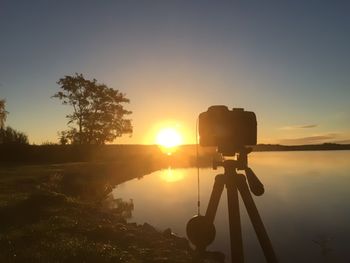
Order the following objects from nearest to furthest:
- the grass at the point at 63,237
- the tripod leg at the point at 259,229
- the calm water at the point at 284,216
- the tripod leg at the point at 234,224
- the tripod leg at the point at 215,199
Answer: the tripod leg at the point at 259,229
the tripod leg at the point at 234,224
the tripod leg at the point at 215,199
the grass at the point at 63,237
the calm water at the point at 284,216

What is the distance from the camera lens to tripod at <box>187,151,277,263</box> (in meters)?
7.09

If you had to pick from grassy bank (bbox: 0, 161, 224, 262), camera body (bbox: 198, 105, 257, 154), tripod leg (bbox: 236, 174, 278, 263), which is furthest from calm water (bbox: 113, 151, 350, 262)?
camera body (bbox: 198, 105, 257, 154)

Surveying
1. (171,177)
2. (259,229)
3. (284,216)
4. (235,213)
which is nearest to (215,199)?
(235,213)

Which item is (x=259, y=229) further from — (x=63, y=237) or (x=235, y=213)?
(x=63, y=237)

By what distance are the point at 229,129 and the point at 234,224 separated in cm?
178

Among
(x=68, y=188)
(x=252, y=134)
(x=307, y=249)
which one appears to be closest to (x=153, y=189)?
(x=68, y=188)

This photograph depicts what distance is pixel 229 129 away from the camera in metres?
7.28

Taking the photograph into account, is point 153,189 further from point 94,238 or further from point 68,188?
point 94,238

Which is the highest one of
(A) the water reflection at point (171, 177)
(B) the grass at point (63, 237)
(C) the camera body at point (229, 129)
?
(C) the camera body at point (229, 129)

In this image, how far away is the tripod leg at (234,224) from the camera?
721 centimetres

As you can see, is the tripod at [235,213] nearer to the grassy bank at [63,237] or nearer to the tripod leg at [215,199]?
the tripod leg at [215,199]

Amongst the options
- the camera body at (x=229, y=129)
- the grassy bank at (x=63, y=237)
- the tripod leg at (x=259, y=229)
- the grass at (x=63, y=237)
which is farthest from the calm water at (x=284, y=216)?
the camera body at (x=229, y=129)

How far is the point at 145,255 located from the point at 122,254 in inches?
47.3

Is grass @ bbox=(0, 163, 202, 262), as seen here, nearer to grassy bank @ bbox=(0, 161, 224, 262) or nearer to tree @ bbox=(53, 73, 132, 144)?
grassy bank @ bbox=(0, 161, 224, 262)
